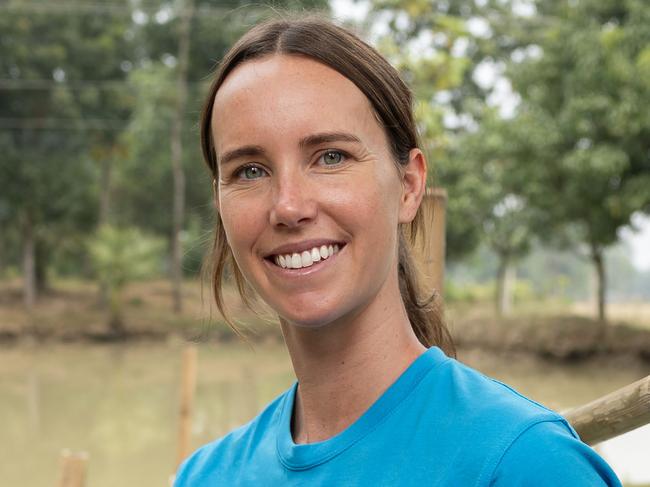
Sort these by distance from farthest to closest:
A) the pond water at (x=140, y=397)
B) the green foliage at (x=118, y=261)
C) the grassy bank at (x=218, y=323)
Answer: the green foliage at (x=118, y=261), the grassy bank at (x=218, y=323), the pond water at (x=140, y=397)

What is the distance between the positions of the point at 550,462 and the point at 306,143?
0.50 meters

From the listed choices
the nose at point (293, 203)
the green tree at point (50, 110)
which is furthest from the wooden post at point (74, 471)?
the green tree at point (50, 110)

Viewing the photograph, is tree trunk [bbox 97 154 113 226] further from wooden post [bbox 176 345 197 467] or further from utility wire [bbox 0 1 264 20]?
wooden post [bbox 176 345 197 467]

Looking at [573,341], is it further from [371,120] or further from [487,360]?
[371,120]

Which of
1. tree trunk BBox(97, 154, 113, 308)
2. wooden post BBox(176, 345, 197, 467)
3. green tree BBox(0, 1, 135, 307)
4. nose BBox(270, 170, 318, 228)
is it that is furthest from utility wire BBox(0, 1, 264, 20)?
nose BBox(270, 170, 318, 228)

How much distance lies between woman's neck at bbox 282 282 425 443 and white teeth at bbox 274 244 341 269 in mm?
116

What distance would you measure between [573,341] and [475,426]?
15764 mm

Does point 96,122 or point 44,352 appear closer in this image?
point 44,352

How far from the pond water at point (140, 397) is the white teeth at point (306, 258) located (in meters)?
7.06

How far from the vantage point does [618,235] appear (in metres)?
15.5

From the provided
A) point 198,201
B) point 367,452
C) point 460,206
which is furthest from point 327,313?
point 198,201

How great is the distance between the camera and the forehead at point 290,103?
3.98ft

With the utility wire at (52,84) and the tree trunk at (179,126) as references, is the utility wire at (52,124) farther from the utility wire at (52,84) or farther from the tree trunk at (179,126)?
the utility wire at (52,84)

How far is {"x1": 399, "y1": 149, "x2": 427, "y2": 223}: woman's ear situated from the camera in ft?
4.50
